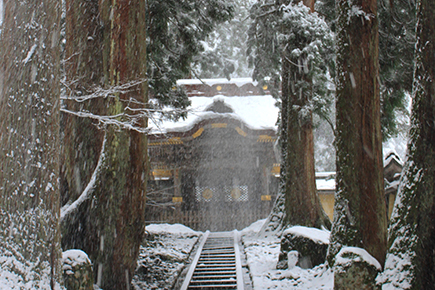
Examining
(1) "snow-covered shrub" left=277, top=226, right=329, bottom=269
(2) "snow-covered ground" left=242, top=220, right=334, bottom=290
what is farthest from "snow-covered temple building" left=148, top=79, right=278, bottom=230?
(1) "snow-covered shrub" left=277, top=226, right=329, bottom=269

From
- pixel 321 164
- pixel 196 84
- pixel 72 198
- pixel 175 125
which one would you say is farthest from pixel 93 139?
pixel 321 164

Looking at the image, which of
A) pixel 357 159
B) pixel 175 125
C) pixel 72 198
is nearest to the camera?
pixel 357 159

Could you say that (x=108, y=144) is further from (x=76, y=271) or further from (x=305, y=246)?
(x=305, y=246)

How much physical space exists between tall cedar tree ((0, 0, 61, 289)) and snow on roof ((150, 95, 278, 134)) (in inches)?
414

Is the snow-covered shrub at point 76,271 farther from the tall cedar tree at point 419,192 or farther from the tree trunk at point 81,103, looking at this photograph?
the tall cedar tree at point 419,192

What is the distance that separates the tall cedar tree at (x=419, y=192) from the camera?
4.48 metres

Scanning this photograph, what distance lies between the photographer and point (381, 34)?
35.2ft

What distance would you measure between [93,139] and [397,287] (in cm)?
587

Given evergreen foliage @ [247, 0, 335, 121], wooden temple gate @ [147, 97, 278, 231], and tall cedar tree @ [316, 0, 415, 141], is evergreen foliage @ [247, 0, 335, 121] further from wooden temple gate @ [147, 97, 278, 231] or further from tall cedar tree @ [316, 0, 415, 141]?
wooden temple gate @ [147, 97, 278, 231]

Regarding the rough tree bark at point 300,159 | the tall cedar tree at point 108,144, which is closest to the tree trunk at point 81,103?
the tall cedar tree at point 108,144

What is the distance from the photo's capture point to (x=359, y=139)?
6.21 m

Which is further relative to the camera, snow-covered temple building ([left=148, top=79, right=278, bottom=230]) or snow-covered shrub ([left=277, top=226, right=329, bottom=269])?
snow-covered temple building ([left=148, top=79, right=278, bottom=230])

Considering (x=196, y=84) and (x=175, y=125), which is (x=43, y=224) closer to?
(x=175, y=125)

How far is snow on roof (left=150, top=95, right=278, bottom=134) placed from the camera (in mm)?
16688
